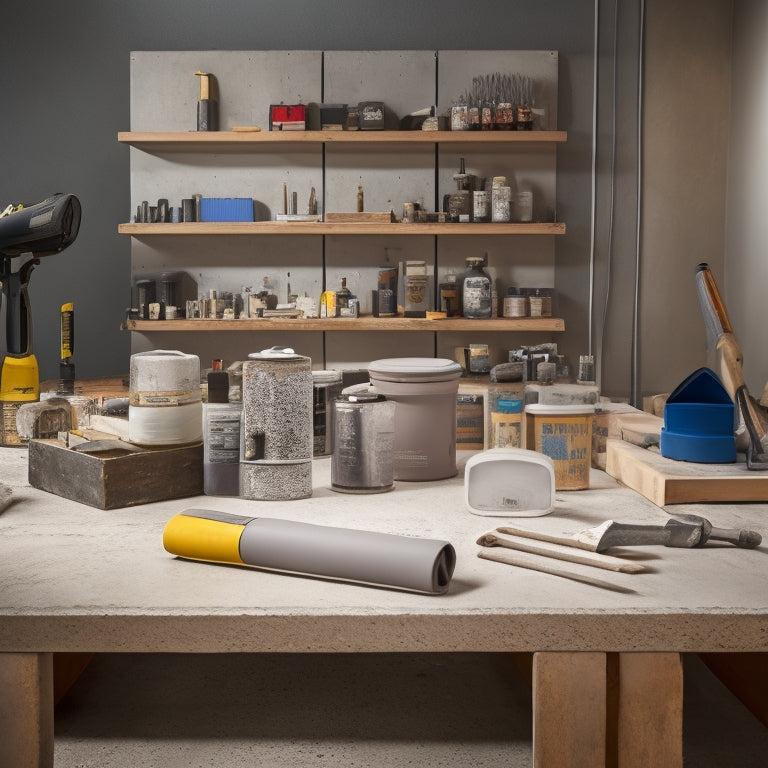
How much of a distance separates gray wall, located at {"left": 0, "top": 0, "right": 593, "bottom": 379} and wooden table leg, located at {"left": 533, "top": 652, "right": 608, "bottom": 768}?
401 centimetres

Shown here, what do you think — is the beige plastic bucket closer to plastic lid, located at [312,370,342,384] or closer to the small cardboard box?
plastic lid, located at [312,370,342,384]

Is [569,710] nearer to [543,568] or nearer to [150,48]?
[543,568]

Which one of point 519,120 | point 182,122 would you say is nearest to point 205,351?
point 182,122

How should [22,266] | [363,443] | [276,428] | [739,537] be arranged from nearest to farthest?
[739,537]
[276,428]
[363,443]
[22,266]

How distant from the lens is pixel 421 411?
168 centimetres

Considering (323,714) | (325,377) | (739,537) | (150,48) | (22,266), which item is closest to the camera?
(739,537)

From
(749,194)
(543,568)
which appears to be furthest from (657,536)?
(749,194)

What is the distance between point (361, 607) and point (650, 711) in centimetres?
35

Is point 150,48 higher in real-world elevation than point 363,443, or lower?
higher

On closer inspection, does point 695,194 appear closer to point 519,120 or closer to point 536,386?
point 519,120

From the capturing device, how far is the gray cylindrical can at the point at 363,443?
1589 millimetres

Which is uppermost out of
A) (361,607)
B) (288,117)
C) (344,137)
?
(288,117)

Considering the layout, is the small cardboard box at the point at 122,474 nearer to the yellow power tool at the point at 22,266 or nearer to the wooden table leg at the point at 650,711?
the yellow power tool at the point at 22,266

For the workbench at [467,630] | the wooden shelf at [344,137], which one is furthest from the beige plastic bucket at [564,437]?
the wooden shelf at [344,137]
